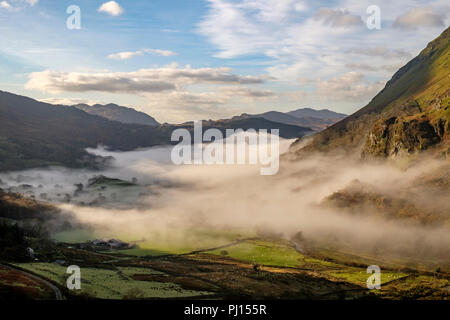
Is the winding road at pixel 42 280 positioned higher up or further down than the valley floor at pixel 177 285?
higher up

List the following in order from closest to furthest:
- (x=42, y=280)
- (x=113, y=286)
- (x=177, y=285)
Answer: (x=42, y=280) → (x=113, y=286) → (x=177, y=285)

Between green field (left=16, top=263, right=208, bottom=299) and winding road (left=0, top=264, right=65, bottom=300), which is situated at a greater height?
winding road (left=0, top=264, right=65, bottom=300)

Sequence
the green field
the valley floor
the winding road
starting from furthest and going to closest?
1. the green field
2. the valley floor
3. the winding road

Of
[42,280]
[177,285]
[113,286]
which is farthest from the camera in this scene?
[177,285]

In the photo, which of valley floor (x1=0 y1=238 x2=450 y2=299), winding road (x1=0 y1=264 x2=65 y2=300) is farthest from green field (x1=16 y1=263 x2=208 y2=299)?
winding road (x1=0 y1=264 x2=65 y2=300)

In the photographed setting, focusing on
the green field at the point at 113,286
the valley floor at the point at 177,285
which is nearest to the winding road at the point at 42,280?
the valley floor at the point at 177,285

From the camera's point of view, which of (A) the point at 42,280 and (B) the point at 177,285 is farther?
(B) the point at 177,285

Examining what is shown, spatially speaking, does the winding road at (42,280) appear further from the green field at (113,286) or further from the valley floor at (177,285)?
the green field at (113,286)

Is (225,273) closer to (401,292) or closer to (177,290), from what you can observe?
(177,290)

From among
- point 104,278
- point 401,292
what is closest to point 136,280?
point 104,278

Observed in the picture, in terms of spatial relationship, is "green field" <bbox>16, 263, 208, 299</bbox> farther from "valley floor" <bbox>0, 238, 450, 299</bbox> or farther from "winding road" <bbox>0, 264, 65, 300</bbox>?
"winding road" <bbox>0, 264, 65, 300</bbox>

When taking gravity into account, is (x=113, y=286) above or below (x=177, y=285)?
above

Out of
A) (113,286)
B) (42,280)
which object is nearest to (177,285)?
(113,286)

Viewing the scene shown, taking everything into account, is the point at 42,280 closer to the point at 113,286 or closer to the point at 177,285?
the point at 113,286
